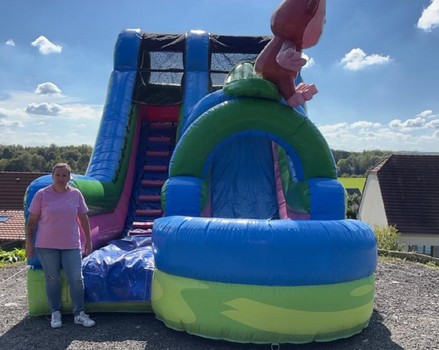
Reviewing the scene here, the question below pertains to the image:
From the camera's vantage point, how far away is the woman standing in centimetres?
328

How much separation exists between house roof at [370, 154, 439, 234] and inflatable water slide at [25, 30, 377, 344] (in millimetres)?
11030

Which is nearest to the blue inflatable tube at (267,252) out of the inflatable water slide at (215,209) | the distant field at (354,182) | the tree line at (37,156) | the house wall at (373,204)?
the inflatable water slide at (215,209)

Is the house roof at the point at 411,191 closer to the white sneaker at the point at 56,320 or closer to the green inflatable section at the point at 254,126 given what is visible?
the green inflatable section at the point at 254,126

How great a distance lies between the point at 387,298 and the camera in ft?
15.1

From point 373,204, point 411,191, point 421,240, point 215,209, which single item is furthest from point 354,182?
point 215,209

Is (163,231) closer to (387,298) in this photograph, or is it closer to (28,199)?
(28,199)

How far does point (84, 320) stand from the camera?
3.39m

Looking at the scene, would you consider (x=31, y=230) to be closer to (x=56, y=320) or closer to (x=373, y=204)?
(x=56, y=320)

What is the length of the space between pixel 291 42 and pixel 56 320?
300 cm

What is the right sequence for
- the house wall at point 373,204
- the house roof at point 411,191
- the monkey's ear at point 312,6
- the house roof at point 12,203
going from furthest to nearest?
the house wall at point 373,204, the house roof at point 411,191, the house roof at point 12,203, the monkey's ear at point 312,6

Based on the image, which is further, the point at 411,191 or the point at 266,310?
the point at 411,191

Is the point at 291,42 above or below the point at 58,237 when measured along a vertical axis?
above

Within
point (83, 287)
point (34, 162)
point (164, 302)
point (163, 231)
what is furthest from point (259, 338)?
point (34, 162)

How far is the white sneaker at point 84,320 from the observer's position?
3.38 meters
